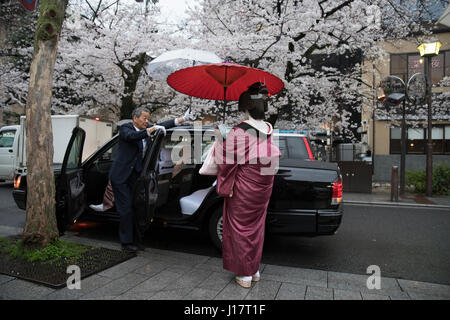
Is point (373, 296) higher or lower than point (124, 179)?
lower

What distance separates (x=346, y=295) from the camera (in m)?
3.04

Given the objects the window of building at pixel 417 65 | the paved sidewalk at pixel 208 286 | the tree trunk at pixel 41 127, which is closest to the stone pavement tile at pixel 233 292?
the paved sidewalk at pixel 208 286

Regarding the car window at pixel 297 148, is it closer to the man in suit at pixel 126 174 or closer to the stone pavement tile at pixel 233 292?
the man in suit at pixel 126 174

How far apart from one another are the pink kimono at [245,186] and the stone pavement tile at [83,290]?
128 cm

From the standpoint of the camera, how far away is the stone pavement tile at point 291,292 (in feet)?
9.73

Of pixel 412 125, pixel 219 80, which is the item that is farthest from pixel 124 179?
pixel 412 125

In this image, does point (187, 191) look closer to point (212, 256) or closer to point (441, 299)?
point (212, 256)

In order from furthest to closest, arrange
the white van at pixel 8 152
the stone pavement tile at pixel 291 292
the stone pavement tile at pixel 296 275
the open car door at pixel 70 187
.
A: the white van at pixel 8 152 → the open car door at pixel 70 187 → the stone pavement tile at pixel 296 275 → the stone pavement tile at pixel 291 292

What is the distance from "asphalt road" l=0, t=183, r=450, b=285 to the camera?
4.17 meters

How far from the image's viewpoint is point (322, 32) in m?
10.9

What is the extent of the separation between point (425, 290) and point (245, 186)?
2.09 m

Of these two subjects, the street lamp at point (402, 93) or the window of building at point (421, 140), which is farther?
the window of building at point (421, 140)

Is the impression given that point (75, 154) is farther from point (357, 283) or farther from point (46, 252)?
point (357, 283)

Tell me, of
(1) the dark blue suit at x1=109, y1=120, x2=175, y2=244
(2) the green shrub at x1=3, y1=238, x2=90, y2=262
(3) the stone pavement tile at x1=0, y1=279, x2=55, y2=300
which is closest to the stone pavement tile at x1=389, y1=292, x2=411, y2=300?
(1) the dark blue suit at x1=109, y1=120, x2=175, y2=244
